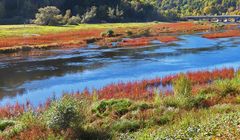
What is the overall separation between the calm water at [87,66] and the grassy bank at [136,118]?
8362 millimetres

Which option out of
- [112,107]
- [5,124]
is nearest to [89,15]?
[112,107]

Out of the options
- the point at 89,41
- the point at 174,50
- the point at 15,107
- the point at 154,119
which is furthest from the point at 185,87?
the point at 89,41

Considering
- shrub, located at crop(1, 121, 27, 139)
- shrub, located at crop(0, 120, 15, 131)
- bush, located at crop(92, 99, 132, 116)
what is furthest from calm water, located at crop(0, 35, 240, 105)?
shrub, located at crop(1, 121, 27, 139)

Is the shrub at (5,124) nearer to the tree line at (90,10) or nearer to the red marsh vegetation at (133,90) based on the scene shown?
the red marsh vegetation at (133,90)

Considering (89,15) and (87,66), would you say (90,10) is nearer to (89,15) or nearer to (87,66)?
(89,15)

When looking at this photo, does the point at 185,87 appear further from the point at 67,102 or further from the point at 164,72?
the point at 164,72

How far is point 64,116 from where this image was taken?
15875mm

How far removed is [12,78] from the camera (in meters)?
37.6

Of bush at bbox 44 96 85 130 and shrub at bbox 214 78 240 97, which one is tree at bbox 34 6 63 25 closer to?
shrub at bbox 214 78 240 97

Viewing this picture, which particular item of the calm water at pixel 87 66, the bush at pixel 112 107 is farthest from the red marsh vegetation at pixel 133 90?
the calm water at pixel 87 66

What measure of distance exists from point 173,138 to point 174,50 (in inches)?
1826

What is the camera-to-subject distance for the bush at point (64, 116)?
625 inches

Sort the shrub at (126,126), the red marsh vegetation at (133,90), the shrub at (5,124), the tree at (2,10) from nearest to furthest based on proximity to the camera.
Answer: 1. the shrub at (126,126)
2. the shrub at (5,124)
3. the red marsh vegetation at (133,90)
4. the tree at (2,10)

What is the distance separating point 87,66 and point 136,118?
25937 millimetres
